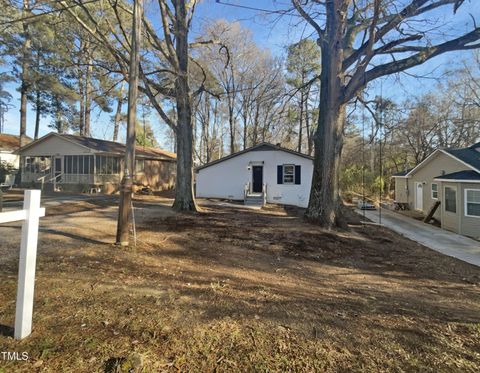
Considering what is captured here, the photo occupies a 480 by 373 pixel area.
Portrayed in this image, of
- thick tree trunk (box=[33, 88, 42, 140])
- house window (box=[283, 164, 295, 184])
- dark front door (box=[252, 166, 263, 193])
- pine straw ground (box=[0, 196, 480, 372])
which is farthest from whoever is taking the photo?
thick tree trunk (box=[33, 88, 42, 140])

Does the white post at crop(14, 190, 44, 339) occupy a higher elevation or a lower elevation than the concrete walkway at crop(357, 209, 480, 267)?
higher

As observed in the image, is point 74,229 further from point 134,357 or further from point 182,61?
point 182,61

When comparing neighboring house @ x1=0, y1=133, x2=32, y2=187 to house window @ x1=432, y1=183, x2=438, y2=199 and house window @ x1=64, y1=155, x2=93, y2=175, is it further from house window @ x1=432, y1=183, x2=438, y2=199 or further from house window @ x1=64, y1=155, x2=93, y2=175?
house window @ x1=432, y1=183, x2=438, y2=199

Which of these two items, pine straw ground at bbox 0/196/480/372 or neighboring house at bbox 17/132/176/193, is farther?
neighboring house at bbox 17/132/176/193

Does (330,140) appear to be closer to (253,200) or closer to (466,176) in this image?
(253,200)

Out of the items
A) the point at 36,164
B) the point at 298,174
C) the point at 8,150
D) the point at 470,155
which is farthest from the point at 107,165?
the point at 470,155

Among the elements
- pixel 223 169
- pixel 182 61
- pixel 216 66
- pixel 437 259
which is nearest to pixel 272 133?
pixel 216 66

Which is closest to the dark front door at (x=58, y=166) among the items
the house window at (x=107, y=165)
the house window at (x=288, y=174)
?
the house window at (x=107, y=165)

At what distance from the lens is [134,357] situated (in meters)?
2.04

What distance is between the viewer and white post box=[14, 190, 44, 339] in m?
2.16

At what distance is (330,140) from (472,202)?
9.17 m

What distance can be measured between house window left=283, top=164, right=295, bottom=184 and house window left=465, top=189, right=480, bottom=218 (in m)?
8.91

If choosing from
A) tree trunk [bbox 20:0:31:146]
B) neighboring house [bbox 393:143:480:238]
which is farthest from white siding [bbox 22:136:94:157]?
neighboring house [bbox 393:143:480:238]

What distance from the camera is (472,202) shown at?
1334 centimetres
